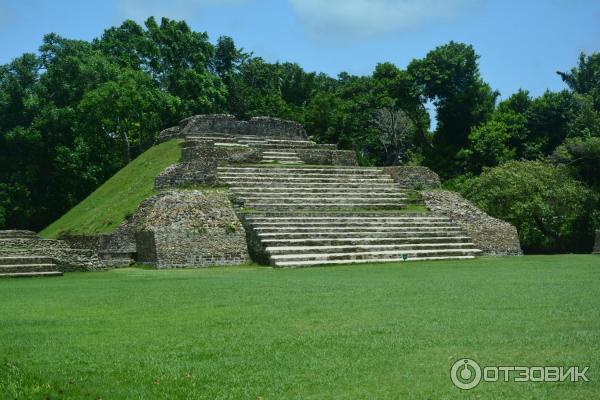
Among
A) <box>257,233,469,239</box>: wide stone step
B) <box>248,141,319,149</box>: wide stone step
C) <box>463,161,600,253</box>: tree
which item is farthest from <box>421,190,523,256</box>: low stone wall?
<box>248,141,319,149</box>: wide stone step

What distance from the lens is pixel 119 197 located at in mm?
23781

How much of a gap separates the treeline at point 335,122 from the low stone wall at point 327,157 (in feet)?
16.3

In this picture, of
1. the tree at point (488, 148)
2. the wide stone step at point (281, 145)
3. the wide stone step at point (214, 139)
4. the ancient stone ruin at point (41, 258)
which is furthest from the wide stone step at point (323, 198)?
the tree at point (488, 148)

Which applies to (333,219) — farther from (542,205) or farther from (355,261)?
(542,205)

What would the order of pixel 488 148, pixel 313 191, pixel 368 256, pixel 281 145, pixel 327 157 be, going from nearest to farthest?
pixel 368 256, pixel 313 191, pixel 327 157, pixel 281 145, pixel 488 148

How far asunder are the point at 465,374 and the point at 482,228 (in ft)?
56.4

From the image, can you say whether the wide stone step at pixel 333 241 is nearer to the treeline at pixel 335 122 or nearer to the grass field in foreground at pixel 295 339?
the grass field in foreground at pixel 295 339

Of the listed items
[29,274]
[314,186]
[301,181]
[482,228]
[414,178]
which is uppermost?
[414,178]

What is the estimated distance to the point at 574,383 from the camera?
4738mm

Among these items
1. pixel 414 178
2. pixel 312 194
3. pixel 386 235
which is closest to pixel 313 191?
pixel 312 194

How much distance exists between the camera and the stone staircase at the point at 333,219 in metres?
18.3

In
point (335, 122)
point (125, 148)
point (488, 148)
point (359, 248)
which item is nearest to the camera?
point (359, 248)

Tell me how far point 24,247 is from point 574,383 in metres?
14.9

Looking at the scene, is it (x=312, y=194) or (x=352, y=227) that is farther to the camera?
(x=312, y=194)
